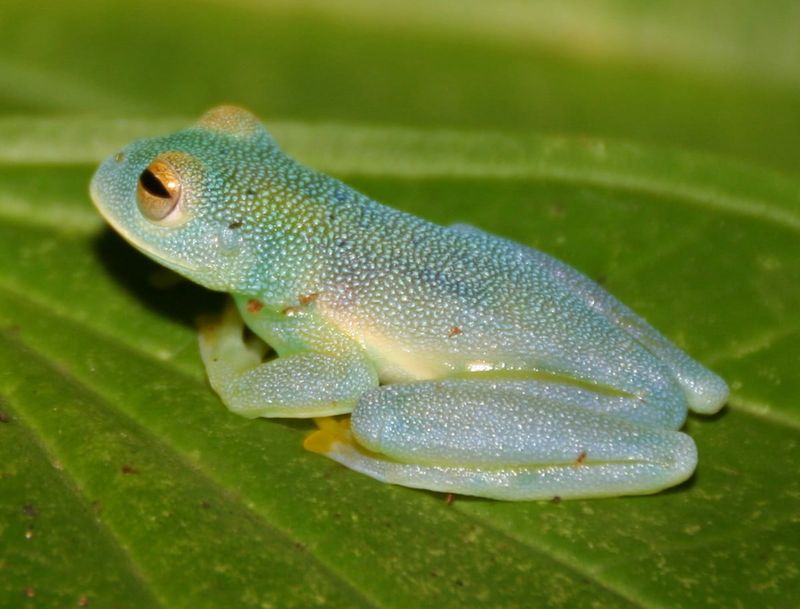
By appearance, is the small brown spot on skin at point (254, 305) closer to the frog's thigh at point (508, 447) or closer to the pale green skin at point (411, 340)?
the pale green skin at point (411, 340)

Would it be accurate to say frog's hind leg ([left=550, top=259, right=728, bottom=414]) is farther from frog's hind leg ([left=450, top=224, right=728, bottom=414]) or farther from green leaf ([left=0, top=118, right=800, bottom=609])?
green leaf ([left=0, top=118, right=800, bottom=609])

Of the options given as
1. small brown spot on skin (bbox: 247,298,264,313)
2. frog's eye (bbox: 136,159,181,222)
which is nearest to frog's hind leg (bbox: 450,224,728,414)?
small brown spot on skin (bbox: 247,298,264,313)

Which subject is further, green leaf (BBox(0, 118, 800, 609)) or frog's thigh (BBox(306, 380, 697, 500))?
frog's thigh (BBox(306, 380, 697, 500))

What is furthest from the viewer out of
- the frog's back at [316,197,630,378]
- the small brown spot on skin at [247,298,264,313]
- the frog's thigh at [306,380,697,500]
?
A: the small brown spot on skin at [247,298,264,313]

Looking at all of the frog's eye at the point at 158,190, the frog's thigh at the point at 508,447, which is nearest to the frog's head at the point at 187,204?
the frog's eye at the point at 158,190

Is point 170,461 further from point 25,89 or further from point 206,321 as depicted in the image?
point 25,89

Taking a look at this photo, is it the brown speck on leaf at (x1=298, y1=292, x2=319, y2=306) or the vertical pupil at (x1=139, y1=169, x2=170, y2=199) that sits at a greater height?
the vertical pupil at (x1=139, y1=169, x2=170, y2=199)

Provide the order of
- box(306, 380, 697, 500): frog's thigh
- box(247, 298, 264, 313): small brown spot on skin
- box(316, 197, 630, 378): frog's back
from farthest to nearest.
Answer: box(247, 298, 264, 313): small brown spot on skin < box(316, 197, 630, 378): frog's back < box(306, 380, 697, 500): frog's thigh

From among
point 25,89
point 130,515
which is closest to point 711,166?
point 130,515
